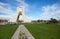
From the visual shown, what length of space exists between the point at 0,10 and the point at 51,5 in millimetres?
2626

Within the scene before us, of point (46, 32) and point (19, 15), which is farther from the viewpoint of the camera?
point (19, 15)

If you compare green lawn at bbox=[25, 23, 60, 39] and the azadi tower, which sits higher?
the azadi tower

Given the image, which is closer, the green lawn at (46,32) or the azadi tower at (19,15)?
the green lawn at (46,32)

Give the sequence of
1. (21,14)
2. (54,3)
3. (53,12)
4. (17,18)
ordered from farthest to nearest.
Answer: (21,14) < (17,18) < (53,12) < (54,3)

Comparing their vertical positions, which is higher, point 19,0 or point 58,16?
point 19,0

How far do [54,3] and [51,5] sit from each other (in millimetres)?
182

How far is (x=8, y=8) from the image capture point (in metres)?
6.71

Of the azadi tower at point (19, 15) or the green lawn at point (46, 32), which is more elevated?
the azadi tower at point (19, 15)

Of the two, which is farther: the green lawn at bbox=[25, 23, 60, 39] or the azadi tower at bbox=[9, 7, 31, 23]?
the azadi tower at bbox=[9, 7, 31, 23]

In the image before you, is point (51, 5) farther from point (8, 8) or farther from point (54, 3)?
point (8, 8)

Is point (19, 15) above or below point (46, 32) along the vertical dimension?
above

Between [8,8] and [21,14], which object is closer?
[8,8]

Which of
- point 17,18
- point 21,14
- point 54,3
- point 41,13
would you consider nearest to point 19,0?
point 41,13

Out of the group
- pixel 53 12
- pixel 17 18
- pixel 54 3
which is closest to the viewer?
pixel 54 3
